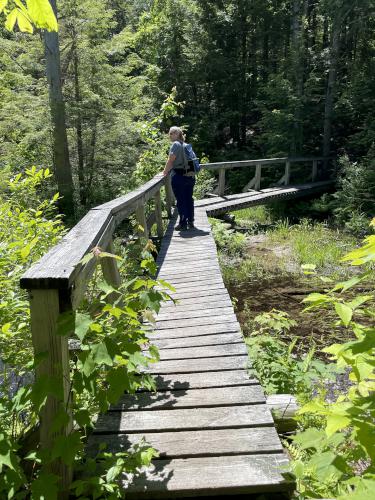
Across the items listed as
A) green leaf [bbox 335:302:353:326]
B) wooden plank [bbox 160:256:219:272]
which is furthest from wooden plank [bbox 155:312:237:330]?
green leaf [bbox 335:302:353:326]

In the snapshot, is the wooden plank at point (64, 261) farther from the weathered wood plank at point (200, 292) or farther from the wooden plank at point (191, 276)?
the wooden plank at point (191, 276)

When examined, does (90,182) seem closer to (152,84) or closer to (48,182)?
(48,182)

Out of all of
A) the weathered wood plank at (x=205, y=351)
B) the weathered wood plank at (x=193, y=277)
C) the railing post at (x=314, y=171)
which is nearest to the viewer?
the weathered wood plank at (x=205, y=351)

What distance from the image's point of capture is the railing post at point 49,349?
1.91 meters

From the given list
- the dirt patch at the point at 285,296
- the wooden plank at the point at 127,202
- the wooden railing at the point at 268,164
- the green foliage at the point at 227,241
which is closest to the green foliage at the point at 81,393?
the wooden plank at the point at 127,202

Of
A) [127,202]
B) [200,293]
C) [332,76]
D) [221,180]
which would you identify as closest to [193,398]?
[200,293]

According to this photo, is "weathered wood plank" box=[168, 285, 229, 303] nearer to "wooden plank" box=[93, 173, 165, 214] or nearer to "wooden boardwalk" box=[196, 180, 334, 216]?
"wooden plank" box=[93, 173, 165, 214]

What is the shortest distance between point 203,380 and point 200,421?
483 mm

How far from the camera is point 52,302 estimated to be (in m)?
1.92

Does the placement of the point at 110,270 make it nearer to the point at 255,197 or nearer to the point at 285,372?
the point at 285,372

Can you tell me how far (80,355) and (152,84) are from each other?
22.1 metres

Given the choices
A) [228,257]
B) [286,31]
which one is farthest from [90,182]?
[286,31]

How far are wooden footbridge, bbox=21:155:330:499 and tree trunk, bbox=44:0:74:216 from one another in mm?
9800

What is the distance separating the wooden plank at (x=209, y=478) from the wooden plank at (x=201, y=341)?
1.40 meters
